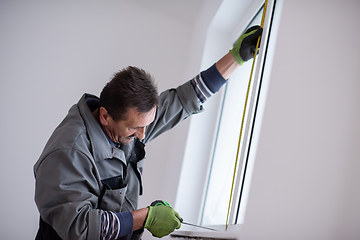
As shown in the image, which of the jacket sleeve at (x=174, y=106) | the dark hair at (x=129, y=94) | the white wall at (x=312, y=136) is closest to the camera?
the white wall at (x=312, y=136)

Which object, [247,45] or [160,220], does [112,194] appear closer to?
[160,220]

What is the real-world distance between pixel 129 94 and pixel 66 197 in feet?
1.48

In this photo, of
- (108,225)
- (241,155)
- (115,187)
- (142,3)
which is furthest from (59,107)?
(241,155)

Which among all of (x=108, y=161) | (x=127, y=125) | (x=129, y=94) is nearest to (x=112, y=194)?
(x=108, y=161)

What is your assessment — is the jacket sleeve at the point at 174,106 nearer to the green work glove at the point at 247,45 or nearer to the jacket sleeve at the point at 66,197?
the green work glove at the point at 247,45

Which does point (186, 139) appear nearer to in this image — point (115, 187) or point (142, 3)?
point (115, 187)

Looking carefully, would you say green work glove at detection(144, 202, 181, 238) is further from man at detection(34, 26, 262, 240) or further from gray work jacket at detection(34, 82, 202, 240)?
gray work jacket at detection(34, 82, 202, 240)

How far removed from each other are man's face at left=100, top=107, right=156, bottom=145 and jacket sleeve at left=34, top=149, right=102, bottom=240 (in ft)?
0.67

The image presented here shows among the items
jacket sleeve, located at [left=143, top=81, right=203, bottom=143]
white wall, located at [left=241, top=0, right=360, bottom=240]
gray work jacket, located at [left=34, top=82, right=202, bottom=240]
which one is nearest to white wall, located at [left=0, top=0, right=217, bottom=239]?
jacket sleeve, located at [left=143, top=81, right=203, bottom=143]

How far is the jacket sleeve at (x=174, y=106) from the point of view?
4.67ft

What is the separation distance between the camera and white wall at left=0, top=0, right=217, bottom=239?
7.64 feet

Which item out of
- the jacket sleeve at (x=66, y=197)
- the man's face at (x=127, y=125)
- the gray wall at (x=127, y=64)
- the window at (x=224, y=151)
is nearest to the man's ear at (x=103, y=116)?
the man's face at (x=127, y=125)

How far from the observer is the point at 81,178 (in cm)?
106

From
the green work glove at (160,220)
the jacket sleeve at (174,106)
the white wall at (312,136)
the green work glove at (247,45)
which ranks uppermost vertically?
the green work glove at (247,45)
